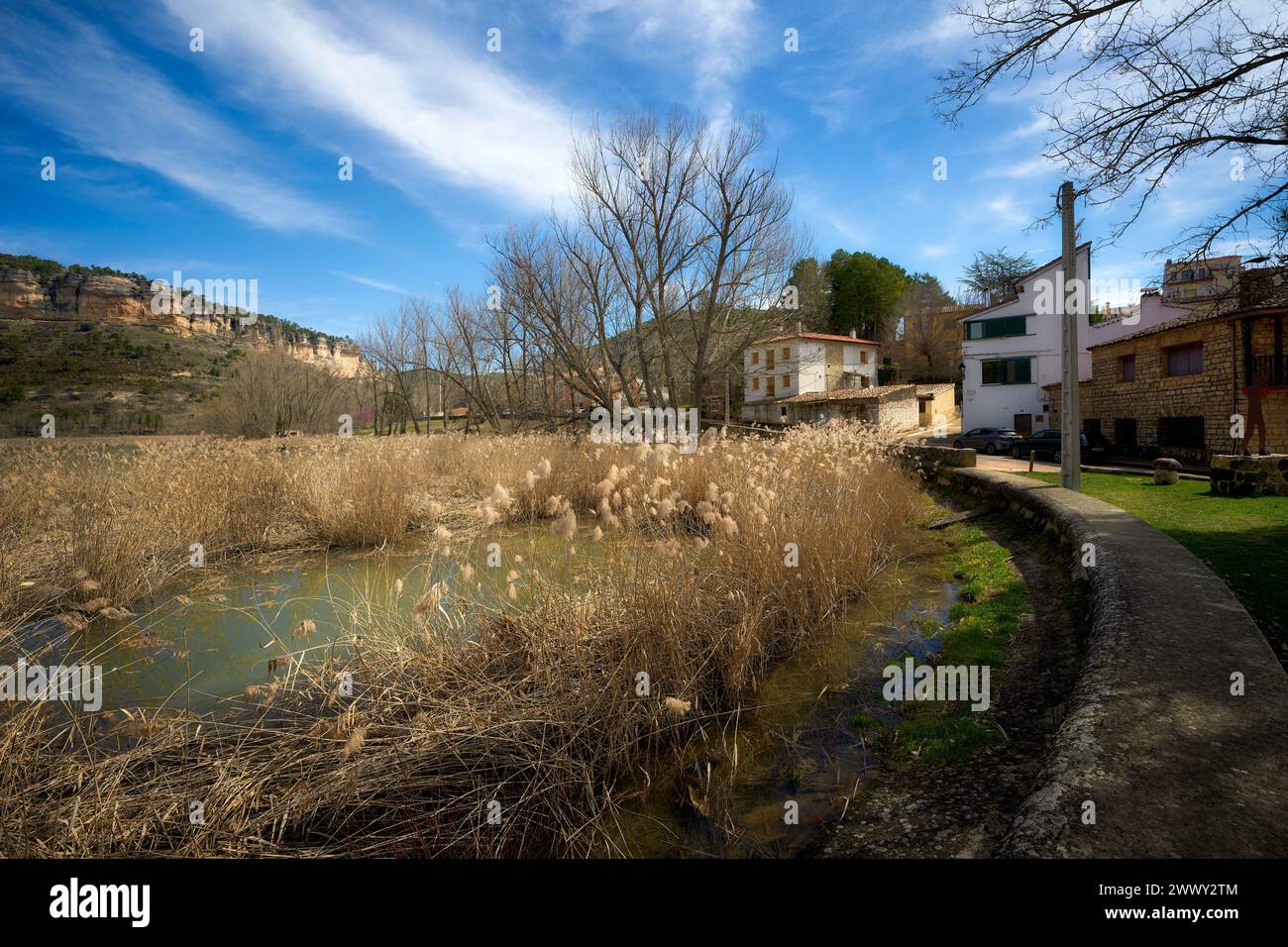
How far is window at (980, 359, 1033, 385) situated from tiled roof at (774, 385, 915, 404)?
5.70m

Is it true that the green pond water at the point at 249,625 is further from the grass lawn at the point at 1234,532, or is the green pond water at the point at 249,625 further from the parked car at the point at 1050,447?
the parked car at the point at 1050,447

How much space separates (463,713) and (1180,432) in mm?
26077

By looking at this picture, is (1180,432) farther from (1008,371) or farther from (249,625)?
(249,625)

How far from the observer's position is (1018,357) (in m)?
32.1

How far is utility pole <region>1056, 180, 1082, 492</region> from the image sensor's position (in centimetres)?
938

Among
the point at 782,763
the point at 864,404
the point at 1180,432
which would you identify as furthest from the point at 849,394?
the point at 782,763

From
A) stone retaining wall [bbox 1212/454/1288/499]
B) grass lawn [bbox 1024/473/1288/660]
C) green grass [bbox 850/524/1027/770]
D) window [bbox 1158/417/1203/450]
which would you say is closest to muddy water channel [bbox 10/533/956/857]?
green grass [bbox 850/524/1027/770]

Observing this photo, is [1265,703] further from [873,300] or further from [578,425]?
[873,300]

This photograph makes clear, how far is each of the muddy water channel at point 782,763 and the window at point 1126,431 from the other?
23710 millimetres

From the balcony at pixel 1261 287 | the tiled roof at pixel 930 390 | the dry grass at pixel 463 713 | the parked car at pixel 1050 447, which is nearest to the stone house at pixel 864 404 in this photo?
the tiled roof at pixel 930 390

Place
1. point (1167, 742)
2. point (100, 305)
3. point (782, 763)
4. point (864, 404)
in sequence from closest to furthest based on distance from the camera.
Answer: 1. point (1167, 742)
2. point (782, 763)
3. point (864, 404)
4. point (100, 305)

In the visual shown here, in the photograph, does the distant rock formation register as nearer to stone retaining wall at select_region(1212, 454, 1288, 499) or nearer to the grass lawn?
the grass lawn
